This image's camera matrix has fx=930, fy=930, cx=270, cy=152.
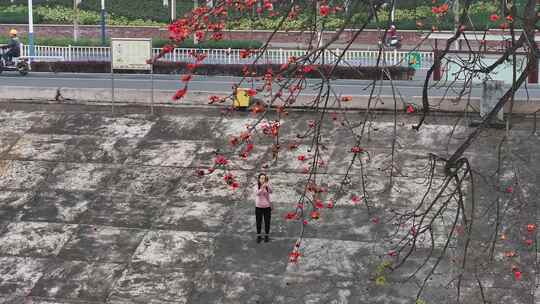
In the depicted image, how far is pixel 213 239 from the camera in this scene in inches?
628

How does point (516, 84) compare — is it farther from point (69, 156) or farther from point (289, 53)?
point (289, 53)

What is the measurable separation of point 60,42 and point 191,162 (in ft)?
86.2

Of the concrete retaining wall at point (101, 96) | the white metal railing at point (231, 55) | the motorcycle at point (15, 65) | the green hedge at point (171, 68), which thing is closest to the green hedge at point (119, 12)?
the white metal railing at point (231, 55)

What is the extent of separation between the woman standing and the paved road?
9394 millimetres

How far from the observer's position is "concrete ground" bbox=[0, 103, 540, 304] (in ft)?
47.3

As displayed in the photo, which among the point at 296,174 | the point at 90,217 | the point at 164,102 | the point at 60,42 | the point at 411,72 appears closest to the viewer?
the point at 90,217

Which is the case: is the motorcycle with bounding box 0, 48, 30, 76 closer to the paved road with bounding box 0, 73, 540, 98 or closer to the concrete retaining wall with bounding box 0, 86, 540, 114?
the paved road with bounding box 0, 73, 540, 98

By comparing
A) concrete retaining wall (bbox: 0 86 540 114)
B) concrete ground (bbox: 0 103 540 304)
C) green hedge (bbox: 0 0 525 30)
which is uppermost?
green hedge (bbox: 0 0 525 30)

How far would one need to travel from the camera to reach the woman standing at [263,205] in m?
15.1

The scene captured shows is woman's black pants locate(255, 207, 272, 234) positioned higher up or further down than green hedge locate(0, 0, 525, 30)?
further down

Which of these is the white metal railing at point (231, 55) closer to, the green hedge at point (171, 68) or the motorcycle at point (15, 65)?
the green hedge at point (171, 68)

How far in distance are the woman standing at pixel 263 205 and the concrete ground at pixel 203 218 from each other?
30cm

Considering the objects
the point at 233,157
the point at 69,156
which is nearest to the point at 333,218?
the point at 233,157

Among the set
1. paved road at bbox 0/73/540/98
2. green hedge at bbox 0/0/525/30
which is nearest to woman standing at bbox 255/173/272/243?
paved road at bbox 0/73/540/98
